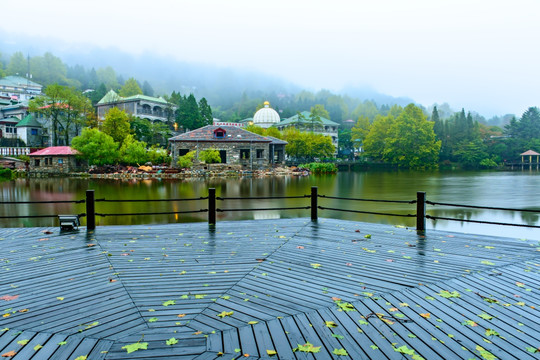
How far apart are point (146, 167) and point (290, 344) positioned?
39759 millimetres

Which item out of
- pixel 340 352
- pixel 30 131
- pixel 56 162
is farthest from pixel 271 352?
pixel 30 131

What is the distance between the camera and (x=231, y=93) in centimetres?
16400

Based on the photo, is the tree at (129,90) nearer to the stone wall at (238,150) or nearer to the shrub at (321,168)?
the stone wall at (238,150)

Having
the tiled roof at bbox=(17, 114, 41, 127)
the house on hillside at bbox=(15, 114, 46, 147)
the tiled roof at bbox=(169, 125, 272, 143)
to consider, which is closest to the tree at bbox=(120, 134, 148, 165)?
the tiled roof at bbox=(169, 125, 272, 143)

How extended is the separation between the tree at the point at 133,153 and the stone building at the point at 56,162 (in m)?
4.67

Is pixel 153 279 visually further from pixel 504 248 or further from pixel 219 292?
pixel 504 248

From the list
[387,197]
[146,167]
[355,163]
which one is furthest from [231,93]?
[387,197]

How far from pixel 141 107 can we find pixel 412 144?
38.7 m

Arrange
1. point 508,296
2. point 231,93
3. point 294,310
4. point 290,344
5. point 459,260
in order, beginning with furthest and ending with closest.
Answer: point 231,93 → point 459,260 → point 508,296 → point 294,310 → point 290,344

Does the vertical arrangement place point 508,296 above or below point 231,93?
below

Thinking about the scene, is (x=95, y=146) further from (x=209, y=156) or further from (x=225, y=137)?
(x=225, y=137)

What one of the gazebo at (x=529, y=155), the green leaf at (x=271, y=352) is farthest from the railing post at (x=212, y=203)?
the gazebo at (x=529, y=155)

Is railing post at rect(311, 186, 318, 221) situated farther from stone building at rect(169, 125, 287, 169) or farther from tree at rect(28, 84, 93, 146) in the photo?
tree at rect(28, 84, 93, 146)

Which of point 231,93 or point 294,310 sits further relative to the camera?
point 231,93
